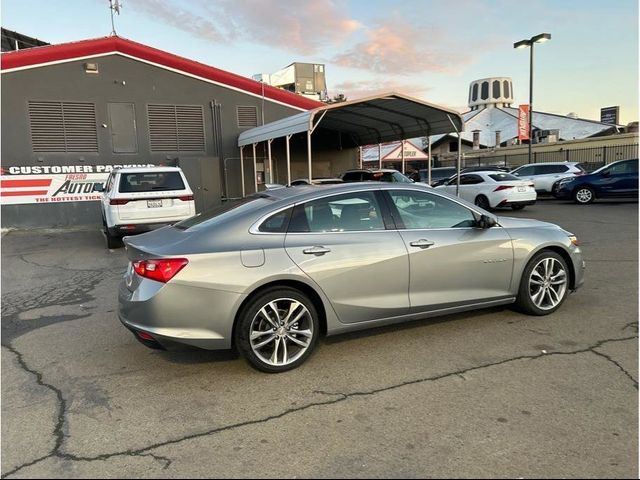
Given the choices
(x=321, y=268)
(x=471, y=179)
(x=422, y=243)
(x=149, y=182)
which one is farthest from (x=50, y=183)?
(x=422, y=243)

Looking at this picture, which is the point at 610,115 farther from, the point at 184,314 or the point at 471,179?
the point at 184,314

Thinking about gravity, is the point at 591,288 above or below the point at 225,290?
below

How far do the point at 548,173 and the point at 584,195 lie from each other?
11.0 feet

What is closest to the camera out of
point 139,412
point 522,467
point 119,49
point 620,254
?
point 522,467

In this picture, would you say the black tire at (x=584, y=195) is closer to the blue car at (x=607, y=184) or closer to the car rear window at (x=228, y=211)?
the blue car at (x=607, y=184)

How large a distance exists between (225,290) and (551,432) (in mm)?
2437

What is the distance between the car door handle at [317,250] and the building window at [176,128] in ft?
46.4

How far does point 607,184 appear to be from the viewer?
17.1m

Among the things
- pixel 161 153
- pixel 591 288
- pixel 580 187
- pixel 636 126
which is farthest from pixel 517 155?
pixel 591 288

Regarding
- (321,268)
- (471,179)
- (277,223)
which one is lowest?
(321,268)

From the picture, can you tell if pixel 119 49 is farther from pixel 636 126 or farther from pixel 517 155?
pixel 636 126

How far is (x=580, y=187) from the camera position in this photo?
58.1ft

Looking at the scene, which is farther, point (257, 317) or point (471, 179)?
point (471, 179)

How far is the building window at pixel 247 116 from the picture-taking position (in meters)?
17.8
